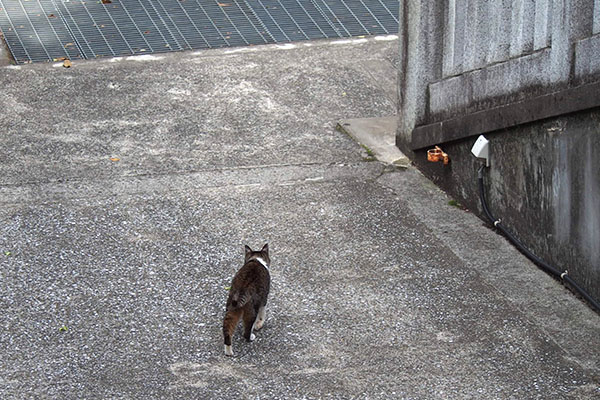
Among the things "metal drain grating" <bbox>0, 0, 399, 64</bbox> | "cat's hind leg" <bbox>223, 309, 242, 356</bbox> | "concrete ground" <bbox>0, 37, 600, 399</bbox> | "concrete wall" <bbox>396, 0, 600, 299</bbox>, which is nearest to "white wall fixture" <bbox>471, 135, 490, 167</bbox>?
"concrete wall" <bbox>396, 0, 600, 299</bbox>

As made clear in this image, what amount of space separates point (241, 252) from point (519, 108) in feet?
7.80

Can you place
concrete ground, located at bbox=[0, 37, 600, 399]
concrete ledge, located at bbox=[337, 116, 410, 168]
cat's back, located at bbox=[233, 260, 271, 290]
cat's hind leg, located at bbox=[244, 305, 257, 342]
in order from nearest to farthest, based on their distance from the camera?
concrete ground, located at bbox=[0, 37, 600, 399]
cat's hind leg, located at bbox=[244, 305, 257, 342]
cat's back, located at bbox=[233, 260, 271, 290]
concrete ledge, located at bbox=[337, 116, 410, 168]

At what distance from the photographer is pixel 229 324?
17.7 ft

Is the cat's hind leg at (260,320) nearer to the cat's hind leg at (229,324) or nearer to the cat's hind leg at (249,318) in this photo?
the cat's hind leg at (249,318)

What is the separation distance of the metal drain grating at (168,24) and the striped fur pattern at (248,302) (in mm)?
5478

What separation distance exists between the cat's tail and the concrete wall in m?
2.38

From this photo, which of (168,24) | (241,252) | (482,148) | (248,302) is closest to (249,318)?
(248,302)

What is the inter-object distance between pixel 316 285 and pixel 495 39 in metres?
2.50

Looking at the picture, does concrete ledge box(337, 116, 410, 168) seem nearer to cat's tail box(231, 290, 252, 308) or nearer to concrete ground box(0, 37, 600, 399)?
concrete ground box(0, 37, 600, 399)

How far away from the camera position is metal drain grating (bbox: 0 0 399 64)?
10562 millimetres

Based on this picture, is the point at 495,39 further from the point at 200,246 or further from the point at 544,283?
the point at 200,246

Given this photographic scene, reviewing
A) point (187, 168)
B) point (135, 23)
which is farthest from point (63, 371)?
point (135, 23)

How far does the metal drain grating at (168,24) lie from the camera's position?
34.7 feet

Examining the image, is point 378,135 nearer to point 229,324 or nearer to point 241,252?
point 241,252
